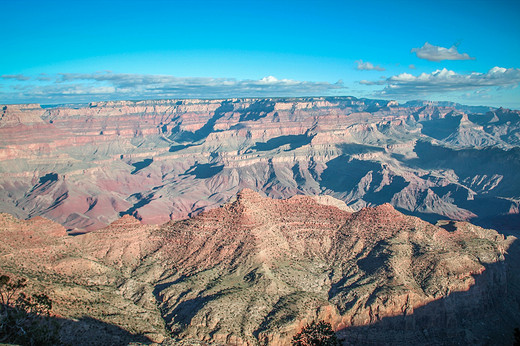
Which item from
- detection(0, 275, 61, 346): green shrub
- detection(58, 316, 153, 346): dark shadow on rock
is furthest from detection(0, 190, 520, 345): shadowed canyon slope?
detection(0, 275, 61, 346): green shrub

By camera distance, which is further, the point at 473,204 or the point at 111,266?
the point at 473,204

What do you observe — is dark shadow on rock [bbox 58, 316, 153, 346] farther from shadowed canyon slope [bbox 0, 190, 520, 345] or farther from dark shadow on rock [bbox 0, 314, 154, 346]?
shadowed canyon slope [bbox 0, 190, 520, 345]

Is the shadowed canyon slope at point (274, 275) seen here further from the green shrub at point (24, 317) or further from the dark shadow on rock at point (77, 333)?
the green shrub at point (24, 317)

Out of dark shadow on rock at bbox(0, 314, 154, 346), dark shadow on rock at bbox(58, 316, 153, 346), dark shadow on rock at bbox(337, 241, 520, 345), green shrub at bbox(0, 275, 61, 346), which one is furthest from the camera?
dark shadow on rock at bbox(337, 241, 520, 345)

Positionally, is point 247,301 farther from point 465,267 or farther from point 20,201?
point 20,201

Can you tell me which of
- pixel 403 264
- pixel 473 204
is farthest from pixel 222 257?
pixel 473 204
